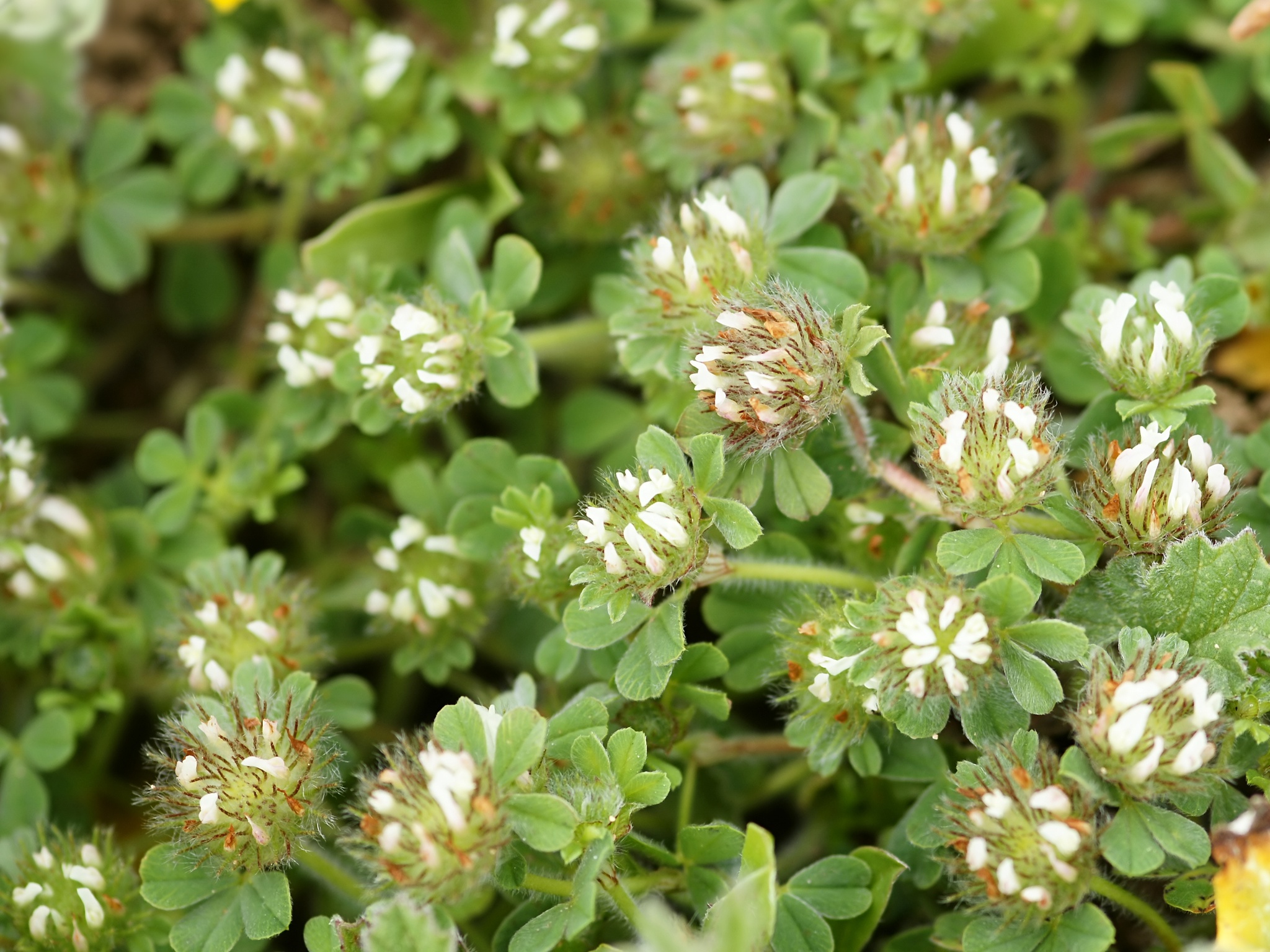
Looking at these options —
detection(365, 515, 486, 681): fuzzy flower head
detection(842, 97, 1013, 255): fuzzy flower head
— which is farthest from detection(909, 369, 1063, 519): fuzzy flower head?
detection(365, 515, 486, 681): fuzzy flower head

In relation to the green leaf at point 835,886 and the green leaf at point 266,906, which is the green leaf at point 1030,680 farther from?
the green leaf at point 266,906

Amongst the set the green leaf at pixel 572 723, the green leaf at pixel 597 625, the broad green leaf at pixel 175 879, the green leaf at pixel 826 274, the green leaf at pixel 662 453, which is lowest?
the broad green leaf at pixel 175 879

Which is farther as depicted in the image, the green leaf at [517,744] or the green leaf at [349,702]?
the green leaf at [349,702]

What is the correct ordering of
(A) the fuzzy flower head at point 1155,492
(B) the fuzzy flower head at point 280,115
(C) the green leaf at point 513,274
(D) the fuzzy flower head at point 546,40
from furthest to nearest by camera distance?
(B) the fuzzy flower head at point 280,115, (D) the fuzzy flower head at point 546,40, (C) the green leaf at point 513,274, (A) the fuzzy flower head at point 1155,492

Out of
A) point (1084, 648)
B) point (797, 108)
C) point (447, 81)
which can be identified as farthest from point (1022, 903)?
point (447, 81)

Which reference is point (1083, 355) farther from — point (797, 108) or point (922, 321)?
point (797, 108)

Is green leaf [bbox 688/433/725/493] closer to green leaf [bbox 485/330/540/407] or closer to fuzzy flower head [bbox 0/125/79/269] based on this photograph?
green leaf [bbox 485/330/540/407]

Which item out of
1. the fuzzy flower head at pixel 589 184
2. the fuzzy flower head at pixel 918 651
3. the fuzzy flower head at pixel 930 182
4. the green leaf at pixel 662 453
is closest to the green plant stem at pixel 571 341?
the fuzzy flower head at pixel 589 184
